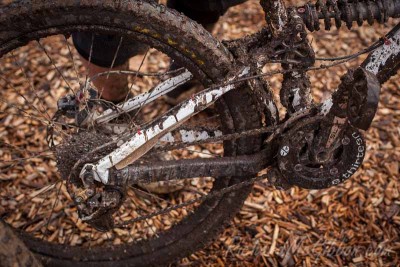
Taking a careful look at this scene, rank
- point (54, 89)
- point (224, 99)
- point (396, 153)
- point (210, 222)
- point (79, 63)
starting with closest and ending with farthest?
point (224, 99) → point (210, 222) → point (396, 153) → point (54, 89) → point (79, 63)

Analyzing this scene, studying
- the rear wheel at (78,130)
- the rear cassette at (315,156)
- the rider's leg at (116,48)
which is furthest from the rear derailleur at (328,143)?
the rider's leg at (116,48)

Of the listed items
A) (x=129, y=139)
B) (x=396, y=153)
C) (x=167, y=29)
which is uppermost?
(x=167, y=29)

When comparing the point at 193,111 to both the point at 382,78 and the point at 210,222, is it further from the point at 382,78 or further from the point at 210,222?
the point at 382,78

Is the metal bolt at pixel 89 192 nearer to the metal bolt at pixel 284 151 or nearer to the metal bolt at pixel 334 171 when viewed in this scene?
the metal bolt at pixel 284 151

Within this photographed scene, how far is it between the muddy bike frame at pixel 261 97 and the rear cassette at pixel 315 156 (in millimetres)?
71

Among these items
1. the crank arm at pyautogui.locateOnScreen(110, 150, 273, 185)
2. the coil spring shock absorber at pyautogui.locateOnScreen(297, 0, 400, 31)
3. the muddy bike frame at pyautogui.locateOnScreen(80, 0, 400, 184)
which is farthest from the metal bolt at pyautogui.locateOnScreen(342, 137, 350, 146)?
the coil spring shock absorber at pyautogui.locateOnScreen(297, 0, 400, 31)

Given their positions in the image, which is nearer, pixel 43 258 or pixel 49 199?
pixel 43 258

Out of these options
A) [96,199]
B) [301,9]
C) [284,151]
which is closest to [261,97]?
[284,151]

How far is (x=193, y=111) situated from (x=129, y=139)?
0.75ft

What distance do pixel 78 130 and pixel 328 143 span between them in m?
→ 0.91

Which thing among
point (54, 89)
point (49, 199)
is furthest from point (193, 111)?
point (54, 89)

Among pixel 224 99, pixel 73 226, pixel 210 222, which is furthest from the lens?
pixel 73 226

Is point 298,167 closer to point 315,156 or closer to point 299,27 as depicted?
point 315,156

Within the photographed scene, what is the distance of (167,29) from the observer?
1.52 m
